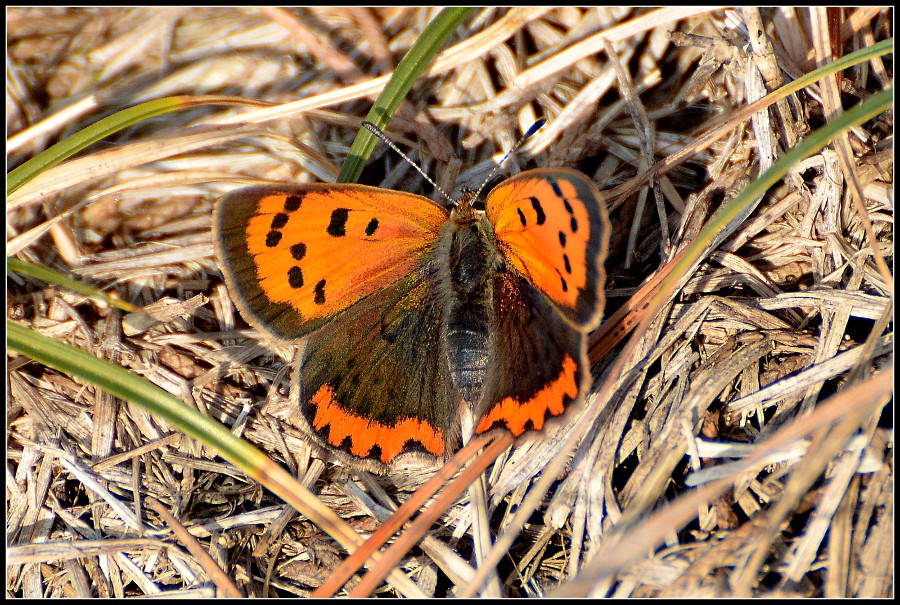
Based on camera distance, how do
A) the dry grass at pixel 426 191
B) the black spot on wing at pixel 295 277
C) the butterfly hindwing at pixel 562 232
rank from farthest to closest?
the black spot on wing at pixel 295 277 < the dry grass at pixel 426 191 < the butterfly hindwing at pixel 562 232

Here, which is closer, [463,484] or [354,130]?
[463,484]

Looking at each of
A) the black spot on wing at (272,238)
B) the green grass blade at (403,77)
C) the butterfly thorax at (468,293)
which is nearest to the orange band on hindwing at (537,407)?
the butterfly thorax at (468,293)

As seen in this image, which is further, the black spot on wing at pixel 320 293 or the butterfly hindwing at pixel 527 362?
the black spot on wing at pixel 320 293

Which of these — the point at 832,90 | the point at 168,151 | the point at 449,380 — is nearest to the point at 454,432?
the point at 449,380

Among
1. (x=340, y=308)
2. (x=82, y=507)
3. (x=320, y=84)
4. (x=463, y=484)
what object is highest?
(x=320, y=84)

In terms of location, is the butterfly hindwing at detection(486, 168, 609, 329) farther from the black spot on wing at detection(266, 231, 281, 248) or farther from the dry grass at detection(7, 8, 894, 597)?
the black spot on wing at detection(266, 231, 281, 248)

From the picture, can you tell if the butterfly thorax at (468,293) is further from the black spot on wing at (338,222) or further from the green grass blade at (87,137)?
the green grass blade at (87,137)

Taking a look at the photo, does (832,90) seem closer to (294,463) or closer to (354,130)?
(354,130)
